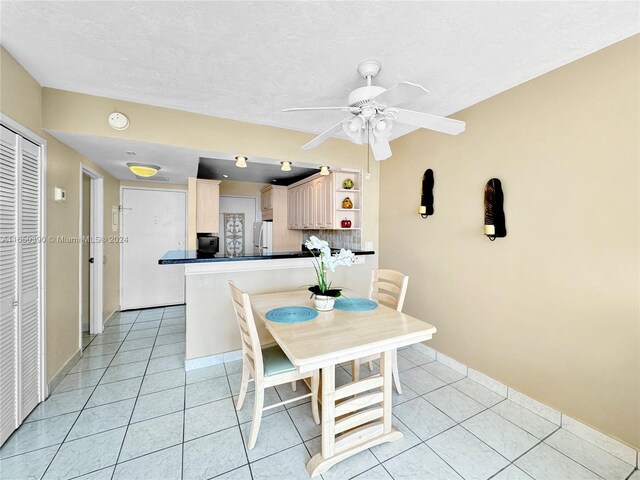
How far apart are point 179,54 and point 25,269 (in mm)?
1768

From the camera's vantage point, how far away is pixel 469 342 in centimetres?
244

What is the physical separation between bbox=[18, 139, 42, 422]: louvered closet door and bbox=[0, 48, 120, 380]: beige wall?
16 cm

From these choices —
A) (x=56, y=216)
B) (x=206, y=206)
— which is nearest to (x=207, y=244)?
(x=206, y=206)

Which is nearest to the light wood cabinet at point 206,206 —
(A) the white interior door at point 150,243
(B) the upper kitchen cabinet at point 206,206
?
(B) the upper kitchen cabinet at point 206,206

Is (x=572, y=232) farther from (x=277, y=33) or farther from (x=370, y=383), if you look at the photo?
(x=277, y=33)

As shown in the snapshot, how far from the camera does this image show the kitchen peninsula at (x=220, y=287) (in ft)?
8.34

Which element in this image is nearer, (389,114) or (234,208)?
(389,114)

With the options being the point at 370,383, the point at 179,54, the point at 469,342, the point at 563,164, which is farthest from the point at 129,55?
the point at 469,342

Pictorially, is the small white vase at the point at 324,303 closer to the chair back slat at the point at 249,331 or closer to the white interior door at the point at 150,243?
the chair back slat at the point at 249,331

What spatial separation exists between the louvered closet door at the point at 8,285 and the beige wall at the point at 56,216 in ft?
0.94

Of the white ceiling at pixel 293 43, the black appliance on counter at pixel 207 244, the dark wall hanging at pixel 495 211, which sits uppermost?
the white ceiling at pixel 293 43

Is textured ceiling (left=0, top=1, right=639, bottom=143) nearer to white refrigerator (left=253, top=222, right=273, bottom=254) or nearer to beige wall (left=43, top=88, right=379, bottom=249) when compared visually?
beige wall (left=43, top=88, right=379, bottom=249)

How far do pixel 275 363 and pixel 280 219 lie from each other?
129 inches

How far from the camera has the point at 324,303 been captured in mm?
1987
